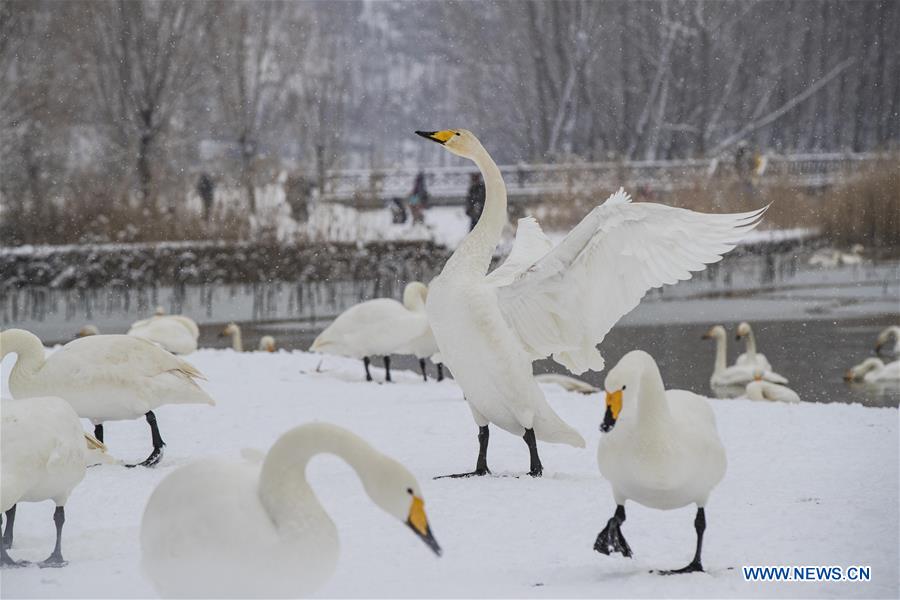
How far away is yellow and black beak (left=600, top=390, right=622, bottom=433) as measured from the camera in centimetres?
375

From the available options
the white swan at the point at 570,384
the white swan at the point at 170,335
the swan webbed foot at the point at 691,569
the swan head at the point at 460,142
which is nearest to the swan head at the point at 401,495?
the swan webbed foot at the point at 691,569

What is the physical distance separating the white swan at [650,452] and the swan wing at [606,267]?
1.28 m

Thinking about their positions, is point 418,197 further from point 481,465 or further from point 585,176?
point 481,465

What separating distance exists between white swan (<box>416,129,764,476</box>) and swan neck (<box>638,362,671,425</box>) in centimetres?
130

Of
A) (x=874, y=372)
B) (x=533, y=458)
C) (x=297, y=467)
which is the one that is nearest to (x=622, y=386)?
(x=297, y=467)

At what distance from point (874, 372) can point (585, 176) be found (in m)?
12.9

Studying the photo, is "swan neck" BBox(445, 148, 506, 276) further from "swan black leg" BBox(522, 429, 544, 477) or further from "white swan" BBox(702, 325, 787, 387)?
"white swan" BBox(702, 325, 787, 387)

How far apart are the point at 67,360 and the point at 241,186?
17.3 metres

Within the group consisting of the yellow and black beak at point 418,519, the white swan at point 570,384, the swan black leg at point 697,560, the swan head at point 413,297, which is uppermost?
the yellow and black beak at point 418,519

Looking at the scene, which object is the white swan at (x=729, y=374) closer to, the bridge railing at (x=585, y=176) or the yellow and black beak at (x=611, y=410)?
the yellow and black beak at (x=611, y=410)

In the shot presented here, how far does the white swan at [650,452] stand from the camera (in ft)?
12.8

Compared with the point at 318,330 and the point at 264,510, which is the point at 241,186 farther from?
the point at 264,510

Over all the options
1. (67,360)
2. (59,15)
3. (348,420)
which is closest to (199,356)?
(348,420)

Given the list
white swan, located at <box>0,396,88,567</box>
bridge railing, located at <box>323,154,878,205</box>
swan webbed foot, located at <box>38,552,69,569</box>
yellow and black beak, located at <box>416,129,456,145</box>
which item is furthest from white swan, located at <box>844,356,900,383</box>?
bridge railing, located at <box>323,154,878,205</box>
